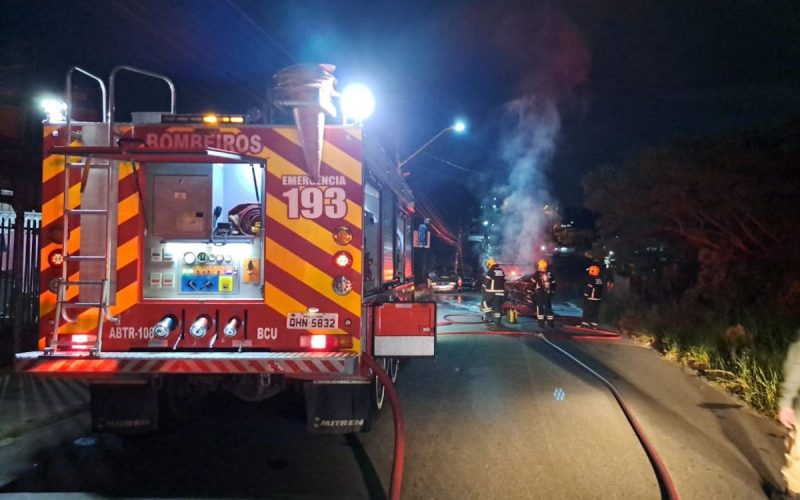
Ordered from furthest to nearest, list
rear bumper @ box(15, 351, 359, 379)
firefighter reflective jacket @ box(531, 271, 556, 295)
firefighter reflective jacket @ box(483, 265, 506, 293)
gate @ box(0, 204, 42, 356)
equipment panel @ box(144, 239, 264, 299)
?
Answer: firefighter reflective jacket @ box(483, 265, 506, 293) → firefighter reflective jacket @ box(531, 271, 556, 295) → gate @ box(0, 204, 42, 356) → equipment panel @ box(144, 239, 264, 299) → rear bumper @ box(15, 351, 359, 379)

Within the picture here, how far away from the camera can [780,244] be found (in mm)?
14570

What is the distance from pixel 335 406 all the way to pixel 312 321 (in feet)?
2.79

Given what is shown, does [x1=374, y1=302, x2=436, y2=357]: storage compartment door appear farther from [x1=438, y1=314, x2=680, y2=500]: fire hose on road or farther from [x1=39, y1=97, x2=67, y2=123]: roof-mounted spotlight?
[x1=39, y1=97, x2=67, y2=123]: roof-mounted spotlight

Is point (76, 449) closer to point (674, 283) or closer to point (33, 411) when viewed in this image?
point (33, 411)

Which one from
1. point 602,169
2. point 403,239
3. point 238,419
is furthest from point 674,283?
point 238,419

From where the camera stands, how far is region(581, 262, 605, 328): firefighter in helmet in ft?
55.4

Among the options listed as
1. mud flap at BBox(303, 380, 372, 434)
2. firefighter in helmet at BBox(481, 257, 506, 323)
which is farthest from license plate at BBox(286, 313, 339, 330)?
firefighter in helmet at BBox(481, 257, 506, 323)

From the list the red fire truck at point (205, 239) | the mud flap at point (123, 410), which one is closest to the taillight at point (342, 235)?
the red fire truck at point (205, 239)

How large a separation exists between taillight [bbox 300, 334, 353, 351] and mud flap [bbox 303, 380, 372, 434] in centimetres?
48

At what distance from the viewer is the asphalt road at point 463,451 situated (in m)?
5.39

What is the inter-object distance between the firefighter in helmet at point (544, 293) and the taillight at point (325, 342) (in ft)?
38.1

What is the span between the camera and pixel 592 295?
17000 mm

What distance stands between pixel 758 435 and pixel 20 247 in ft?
32.4

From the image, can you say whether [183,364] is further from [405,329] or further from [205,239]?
[405,329]
